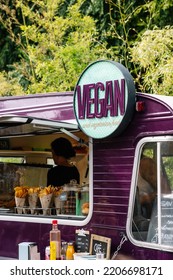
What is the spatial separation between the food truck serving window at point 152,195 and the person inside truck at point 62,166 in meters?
1.18

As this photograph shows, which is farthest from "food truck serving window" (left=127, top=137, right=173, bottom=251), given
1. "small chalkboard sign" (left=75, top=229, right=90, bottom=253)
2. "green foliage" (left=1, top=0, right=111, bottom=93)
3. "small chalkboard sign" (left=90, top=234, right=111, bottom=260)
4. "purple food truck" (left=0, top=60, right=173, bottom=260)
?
"green foliage" (left=1, top=0, right=111, bottom=93)

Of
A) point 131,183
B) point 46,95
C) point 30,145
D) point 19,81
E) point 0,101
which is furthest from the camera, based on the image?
point 19,81

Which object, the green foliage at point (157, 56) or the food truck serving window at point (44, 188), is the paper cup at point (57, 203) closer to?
the food truck serving window at point (44, 188)

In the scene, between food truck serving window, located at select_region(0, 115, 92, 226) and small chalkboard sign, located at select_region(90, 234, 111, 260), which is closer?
small chalkboard sign, located at select_region(90, 234, 111, 260)

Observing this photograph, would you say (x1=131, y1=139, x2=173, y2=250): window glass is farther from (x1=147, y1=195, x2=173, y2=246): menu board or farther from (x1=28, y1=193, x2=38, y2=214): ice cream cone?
(x1=28, y1=193, x2=38, y2=214): ice cream cone

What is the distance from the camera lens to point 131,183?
16.8 ft

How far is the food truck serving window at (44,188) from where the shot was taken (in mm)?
5594

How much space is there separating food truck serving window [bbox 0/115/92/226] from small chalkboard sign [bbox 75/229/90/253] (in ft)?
0.27

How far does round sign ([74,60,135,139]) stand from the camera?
5094 mm

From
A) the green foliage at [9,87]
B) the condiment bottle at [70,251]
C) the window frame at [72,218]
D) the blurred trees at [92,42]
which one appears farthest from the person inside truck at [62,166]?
the green foliage at [9,87]

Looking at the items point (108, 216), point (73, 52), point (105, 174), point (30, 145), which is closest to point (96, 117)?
point (105, 174)
